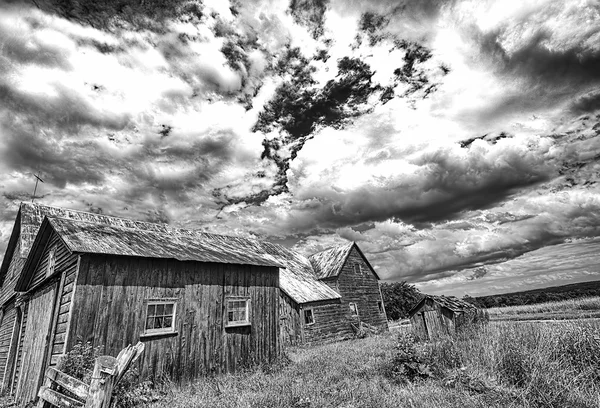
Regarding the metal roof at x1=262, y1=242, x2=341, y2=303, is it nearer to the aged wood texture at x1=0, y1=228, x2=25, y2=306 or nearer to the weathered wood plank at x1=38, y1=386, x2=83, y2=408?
the aged wood texture at x1=0, y1=228, x2=25, y2=306

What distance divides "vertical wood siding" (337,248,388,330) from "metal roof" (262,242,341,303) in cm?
161

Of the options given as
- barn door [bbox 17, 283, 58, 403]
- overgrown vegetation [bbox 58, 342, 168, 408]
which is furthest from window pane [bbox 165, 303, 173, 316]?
barn door [bbox 17, 283, 58, 403]

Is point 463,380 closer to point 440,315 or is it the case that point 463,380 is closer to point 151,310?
point 151,310

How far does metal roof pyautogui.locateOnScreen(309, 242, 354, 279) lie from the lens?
94.9 feet

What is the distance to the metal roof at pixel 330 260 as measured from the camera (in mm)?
28938

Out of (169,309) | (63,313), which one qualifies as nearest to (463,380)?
(169,309)

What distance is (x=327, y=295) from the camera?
25234 mm

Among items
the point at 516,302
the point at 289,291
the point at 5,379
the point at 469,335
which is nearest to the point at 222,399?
the point at 469,335

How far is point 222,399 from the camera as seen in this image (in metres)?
7.69

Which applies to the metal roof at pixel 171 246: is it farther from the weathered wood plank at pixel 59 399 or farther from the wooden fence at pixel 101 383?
the wooden fence at pixel 101 383

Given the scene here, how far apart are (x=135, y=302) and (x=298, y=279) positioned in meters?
17.4

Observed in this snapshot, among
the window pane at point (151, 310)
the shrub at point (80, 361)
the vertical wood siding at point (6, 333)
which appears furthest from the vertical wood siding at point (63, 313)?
the vertical wood siding at point (6, 333)

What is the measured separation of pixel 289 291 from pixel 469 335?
14282 millimetres

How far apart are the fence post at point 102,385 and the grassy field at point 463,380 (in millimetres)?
2870
